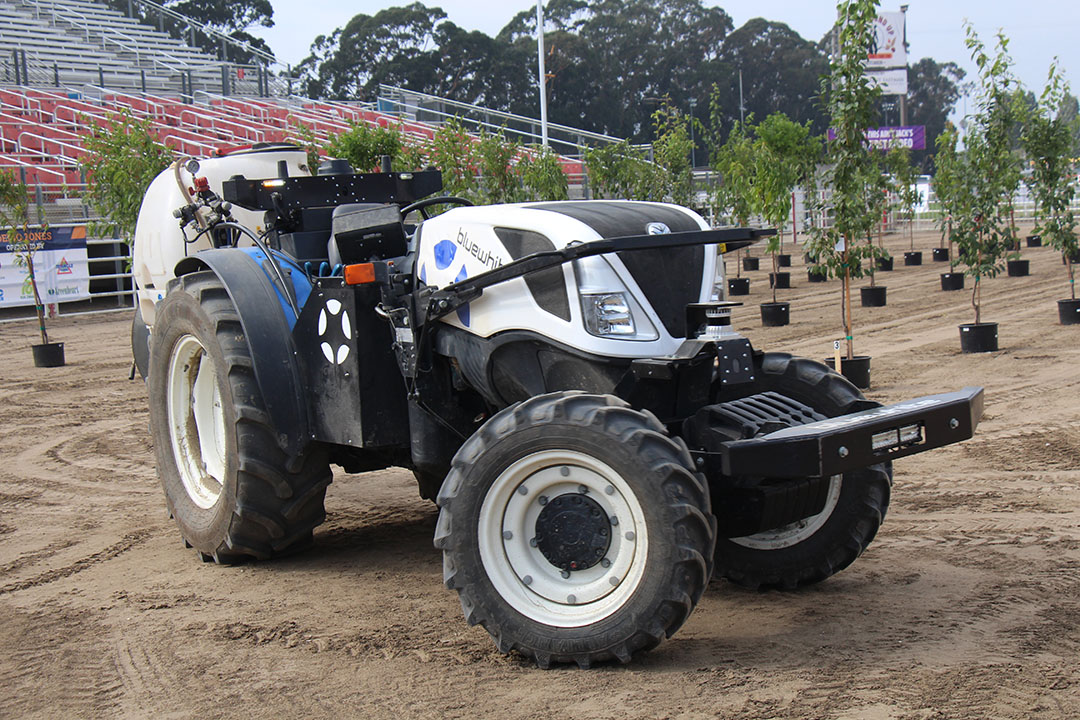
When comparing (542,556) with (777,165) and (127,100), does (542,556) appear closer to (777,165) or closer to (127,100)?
(777,165)

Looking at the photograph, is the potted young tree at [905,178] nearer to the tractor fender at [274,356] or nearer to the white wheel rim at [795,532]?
the white wheel rim at [795,532]

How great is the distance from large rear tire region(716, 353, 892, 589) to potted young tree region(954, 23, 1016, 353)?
356 inches

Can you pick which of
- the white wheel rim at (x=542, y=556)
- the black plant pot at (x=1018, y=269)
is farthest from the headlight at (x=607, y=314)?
the black plant pot at (x=1018, y=269)

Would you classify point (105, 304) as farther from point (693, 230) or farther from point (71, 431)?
point (693, 230)

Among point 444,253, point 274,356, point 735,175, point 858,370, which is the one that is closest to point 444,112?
point 735,175

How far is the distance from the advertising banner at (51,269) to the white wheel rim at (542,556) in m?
18.6

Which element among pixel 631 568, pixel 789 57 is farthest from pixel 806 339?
pixel 789 57

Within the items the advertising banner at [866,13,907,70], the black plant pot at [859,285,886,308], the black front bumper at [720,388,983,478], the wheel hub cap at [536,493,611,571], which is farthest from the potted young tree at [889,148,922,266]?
the advertising banner at [866,13,907,70]

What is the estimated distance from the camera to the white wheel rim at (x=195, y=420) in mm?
6172

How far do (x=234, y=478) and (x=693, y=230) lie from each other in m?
2.49

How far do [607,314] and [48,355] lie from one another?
1341cm

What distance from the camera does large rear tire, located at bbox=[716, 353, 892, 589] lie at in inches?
195

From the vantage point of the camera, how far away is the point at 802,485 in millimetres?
4633

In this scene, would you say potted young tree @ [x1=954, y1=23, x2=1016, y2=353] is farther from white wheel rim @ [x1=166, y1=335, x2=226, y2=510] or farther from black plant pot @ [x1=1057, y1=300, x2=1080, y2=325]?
white wheel rim @ [x1=166, y1=335, x2=226, y2=510]
